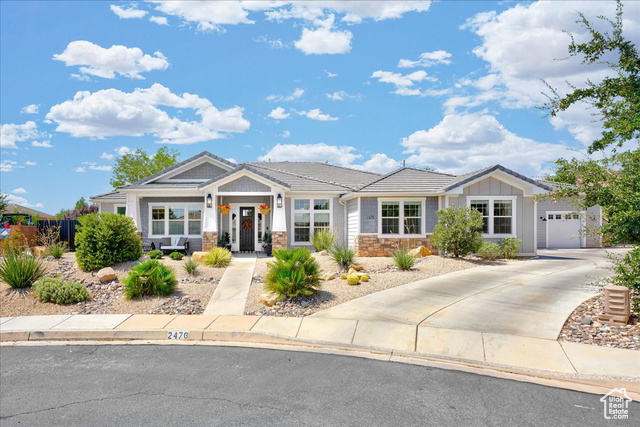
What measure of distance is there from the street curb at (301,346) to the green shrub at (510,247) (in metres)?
12.6

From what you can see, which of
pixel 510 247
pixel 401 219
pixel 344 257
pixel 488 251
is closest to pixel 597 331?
pixel 344 257

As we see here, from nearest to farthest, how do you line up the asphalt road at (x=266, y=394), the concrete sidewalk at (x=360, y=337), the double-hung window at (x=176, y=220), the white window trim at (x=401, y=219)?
the asphalt road at (x=266, y=394), the concrete sidewalk at (x=360, y=337), the white window trim at (x=401, y=219), the double-hung window at (x=176, y=220)

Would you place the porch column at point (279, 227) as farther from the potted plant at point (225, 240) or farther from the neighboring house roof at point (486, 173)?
the neighboring house roof at point (486, 173)

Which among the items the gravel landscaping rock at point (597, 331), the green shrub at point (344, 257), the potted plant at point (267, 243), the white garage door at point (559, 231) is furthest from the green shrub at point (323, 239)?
the white garage door at point (559, 231)

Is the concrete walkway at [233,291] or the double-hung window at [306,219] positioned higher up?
the double-hung window at [306,219]

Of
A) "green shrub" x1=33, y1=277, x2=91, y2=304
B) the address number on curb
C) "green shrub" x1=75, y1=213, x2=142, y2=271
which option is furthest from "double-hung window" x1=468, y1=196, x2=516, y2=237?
"green shrub" x1=33, y1=277, x2=91, y2=304

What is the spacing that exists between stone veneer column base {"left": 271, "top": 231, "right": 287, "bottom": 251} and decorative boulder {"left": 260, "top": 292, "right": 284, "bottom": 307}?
27.6 ft

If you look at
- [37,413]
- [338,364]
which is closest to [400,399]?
[338,364]

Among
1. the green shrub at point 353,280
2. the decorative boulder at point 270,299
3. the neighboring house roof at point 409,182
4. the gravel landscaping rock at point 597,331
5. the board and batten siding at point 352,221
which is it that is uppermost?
the neighboring house roof at point 409,182

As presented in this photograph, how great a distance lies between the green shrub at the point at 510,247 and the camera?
18.2 meters

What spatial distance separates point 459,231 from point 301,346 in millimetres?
10354

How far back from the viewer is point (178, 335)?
28.2 ft

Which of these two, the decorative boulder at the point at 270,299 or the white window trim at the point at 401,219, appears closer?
the decorative boulder at the point at 270,299

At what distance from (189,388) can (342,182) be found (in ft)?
59.8
